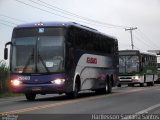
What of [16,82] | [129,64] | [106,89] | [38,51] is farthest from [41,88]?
[129,64]

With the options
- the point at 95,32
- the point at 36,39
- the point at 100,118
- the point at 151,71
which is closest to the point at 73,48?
the point at 36,39

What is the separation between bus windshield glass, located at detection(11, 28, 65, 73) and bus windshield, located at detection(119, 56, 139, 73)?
77.0 feet

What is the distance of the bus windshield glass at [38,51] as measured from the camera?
23.5 meters

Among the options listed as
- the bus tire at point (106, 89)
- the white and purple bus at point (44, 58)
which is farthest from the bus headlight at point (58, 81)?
the bus tire at point (106, 89)

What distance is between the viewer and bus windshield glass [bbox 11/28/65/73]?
76.9 ft

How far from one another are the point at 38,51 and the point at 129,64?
24.1 m

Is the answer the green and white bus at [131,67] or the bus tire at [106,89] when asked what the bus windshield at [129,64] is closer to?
the green and white bus at [131,67]

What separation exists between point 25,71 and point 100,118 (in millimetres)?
9400

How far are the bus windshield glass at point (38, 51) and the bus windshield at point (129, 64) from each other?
23478mm

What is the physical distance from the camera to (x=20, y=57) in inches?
935

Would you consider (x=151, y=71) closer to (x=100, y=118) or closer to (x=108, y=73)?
(x=108, y=73)

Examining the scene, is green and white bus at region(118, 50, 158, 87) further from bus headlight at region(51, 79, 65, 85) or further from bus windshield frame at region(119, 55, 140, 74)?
bus headlight at region(51, 79, 65, 85)

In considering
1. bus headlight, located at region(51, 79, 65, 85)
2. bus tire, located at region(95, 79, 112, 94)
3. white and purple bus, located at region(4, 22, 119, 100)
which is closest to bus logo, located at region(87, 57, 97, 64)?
white and purple bus, located at region(4, 22, 119, 100)

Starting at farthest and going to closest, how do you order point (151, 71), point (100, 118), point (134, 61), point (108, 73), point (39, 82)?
point (151, 71)
point (134, 61)
point (108, 73)
point (39, 82)
point (100, 118)
